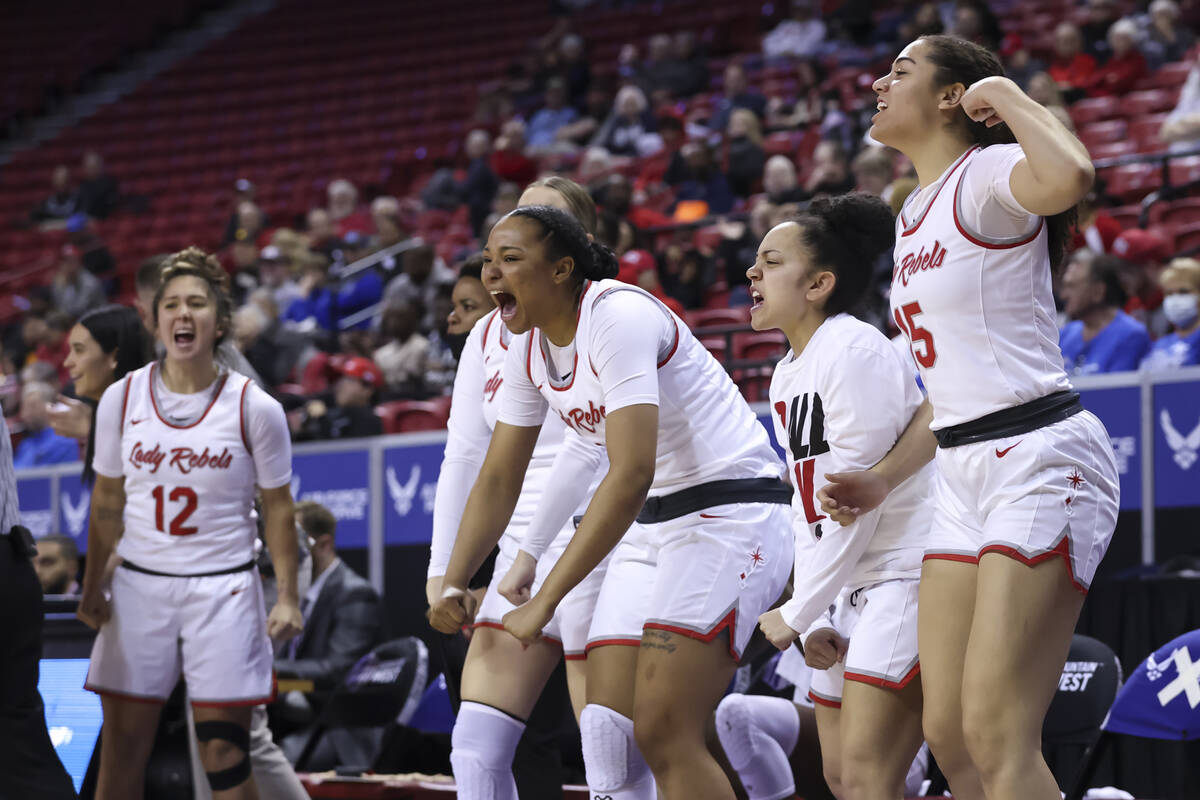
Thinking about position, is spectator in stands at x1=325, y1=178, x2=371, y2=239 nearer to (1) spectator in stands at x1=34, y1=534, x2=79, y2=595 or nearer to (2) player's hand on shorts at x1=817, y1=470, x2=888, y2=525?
(1) spectator in stands at x1=34, y1=534, x2=79, y2=595

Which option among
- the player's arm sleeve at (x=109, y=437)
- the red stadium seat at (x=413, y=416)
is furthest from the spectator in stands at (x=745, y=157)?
the player's arm sleeve at (x=109, y=437)

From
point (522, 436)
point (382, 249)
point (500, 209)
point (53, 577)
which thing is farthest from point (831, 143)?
point (522, 436)

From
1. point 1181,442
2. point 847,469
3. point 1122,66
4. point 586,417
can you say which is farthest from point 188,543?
point 1122,66

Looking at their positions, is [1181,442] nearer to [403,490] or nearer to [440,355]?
[403,490]

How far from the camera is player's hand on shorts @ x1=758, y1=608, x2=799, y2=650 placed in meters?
3.37

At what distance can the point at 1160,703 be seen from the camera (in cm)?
445

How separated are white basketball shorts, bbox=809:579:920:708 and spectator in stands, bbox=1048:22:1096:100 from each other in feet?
29.7

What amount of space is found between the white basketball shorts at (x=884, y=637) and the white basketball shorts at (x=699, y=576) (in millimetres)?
235

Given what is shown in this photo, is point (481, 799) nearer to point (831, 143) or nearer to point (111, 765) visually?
point (111, 765)

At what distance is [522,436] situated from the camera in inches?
149

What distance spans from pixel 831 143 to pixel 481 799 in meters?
7.52

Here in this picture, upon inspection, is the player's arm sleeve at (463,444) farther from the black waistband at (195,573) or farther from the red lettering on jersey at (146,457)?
the red lettering on jersey at (146,457)

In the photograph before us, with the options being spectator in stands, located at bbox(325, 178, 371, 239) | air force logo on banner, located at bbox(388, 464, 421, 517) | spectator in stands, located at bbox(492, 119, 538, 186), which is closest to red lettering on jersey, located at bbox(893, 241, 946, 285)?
air force logo on banner, located at bbox(388, 464, 421, 517)

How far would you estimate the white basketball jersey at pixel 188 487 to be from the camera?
15.9 feet
